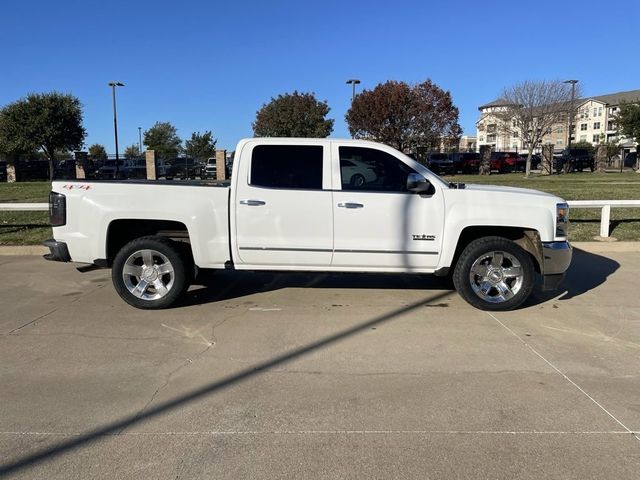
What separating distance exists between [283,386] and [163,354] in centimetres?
132

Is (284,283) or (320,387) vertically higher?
(284,283)

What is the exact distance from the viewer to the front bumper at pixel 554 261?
A: 593 centimetres

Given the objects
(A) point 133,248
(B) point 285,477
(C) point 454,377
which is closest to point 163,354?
(A) point 133,248

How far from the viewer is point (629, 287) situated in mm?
7258

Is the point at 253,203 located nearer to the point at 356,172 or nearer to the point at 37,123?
the point at 356,172

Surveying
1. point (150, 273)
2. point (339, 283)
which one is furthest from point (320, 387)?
point (339, 283)

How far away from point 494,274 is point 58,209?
16.5 feet

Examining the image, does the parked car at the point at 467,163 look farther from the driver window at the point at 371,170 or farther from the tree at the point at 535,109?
the driver window at the point at 371,170

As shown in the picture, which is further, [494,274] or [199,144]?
[199,144]

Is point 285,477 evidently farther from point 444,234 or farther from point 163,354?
point 444,234

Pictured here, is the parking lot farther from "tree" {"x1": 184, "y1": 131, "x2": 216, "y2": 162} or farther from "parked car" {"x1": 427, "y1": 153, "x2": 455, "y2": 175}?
"tree" {"x1": 184, "y1": 131, "x2": 216, "y2": 162}

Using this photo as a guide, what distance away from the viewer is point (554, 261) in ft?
19.5

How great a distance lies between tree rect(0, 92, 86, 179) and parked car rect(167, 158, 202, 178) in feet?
25.0

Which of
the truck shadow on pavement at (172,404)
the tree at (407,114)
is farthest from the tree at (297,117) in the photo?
the truck shadow on pavement at (172,404)
